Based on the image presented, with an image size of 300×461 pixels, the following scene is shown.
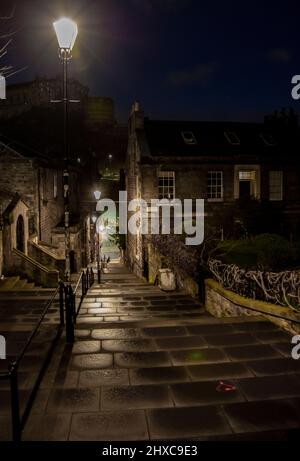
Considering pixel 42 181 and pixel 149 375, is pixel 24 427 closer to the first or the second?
pixel 149 375

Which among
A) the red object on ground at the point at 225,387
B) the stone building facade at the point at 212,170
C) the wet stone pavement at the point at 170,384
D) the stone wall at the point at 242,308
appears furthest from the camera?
the stone building facade at the point at 212,170

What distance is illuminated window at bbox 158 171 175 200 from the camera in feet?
73.8

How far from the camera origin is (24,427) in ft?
12.6

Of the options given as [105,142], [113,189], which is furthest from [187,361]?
[105,142]

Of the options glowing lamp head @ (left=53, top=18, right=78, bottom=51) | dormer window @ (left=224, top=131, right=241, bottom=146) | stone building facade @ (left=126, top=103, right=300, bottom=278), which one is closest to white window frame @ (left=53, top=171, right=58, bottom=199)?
stone building facade @ (left=126, top=103, right=300, bottom=278)

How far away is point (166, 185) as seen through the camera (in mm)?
22609

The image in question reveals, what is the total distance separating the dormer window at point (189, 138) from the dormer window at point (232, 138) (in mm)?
2476

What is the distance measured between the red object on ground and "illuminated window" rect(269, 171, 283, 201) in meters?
20.9

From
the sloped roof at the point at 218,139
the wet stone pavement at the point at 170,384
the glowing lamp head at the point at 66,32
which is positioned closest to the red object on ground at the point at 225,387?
the wet stone pavement at the point at 170,384

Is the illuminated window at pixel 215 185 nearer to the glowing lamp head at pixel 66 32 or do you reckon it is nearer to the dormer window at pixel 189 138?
the dormer window at pixel 189 138

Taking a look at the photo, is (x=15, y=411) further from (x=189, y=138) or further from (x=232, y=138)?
(x=232, y=138)

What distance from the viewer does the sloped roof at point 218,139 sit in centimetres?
2348

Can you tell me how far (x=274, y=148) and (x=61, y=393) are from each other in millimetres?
24036
